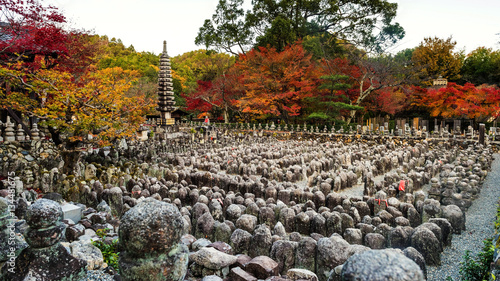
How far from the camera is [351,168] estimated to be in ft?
26.8

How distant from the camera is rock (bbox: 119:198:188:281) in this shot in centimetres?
167

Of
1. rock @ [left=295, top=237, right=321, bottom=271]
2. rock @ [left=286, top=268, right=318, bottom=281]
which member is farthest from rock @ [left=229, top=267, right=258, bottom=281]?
rock @ [left=295, top=237, right=321, bottom=271]

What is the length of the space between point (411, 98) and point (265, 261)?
22.3 m

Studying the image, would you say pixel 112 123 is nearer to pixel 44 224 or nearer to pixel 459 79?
pixel 44 224

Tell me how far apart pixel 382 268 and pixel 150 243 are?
3.98ft

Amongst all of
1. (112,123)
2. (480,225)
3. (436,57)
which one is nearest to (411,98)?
(436,57)

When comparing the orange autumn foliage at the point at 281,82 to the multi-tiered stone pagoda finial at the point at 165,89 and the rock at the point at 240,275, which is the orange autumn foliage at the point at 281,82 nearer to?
the multi-tiered stone pagoda finial at the point at 165,89

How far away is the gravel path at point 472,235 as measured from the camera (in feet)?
11.1

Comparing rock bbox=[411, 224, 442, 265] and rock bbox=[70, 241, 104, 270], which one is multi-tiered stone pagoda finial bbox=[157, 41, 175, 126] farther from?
rock bbox=[411, 224, 442, 265]

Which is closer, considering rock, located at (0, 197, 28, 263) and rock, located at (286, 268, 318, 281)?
rock, located at (0, 197, 28, 263)

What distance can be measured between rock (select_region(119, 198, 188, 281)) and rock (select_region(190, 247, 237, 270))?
1.02 m

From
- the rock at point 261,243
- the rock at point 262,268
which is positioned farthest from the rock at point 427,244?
the rock at point 262,268

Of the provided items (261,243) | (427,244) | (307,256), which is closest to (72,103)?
(261,243)

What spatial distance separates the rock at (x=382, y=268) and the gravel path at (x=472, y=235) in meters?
2.75
